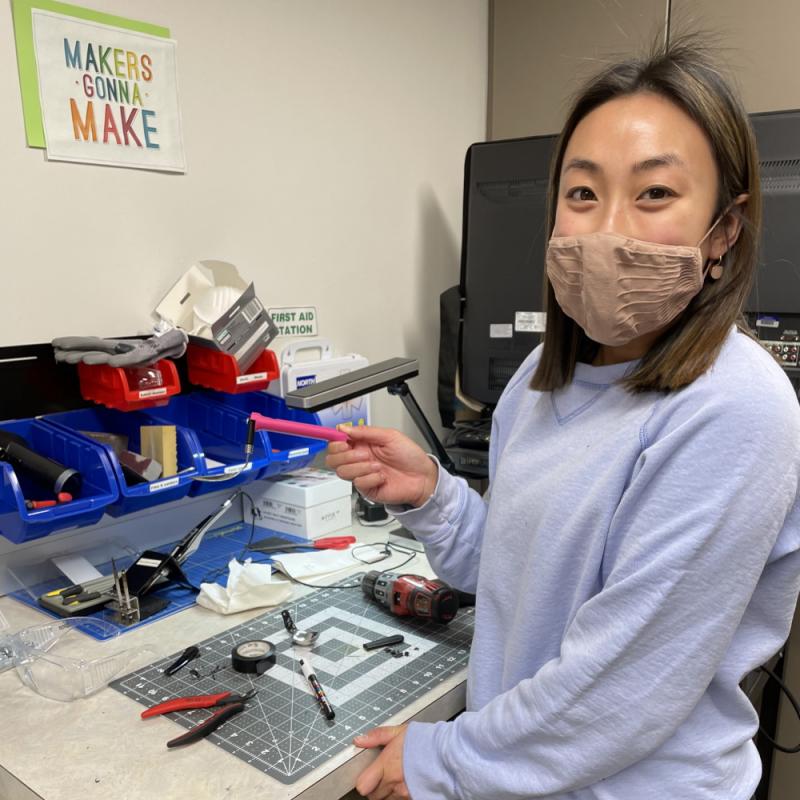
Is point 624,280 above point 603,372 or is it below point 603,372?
above

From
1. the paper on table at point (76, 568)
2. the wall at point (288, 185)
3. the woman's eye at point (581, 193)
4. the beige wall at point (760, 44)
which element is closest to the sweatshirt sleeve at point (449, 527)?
the woman's eye at point (581, 193)

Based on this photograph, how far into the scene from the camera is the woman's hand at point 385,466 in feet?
3.36

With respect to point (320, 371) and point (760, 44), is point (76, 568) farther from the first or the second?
point (760, 44)

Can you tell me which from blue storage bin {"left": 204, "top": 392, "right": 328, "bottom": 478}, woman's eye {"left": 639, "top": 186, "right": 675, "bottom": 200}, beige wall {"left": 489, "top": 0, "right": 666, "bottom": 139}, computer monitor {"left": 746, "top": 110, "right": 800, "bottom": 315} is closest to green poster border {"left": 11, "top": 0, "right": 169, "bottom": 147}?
blue storage bin {"left": 204, "top": 392, "right": 328, "bottom": 478}

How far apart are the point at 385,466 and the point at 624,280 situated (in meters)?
0.45

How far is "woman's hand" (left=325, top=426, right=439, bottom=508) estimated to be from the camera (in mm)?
1025

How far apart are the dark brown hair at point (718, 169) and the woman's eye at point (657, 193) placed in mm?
64

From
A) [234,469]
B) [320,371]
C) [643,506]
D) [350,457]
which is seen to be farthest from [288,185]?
[643,506]

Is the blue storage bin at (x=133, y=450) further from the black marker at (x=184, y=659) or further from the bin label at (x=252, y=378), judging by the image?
the black marker at (x=184, y=659)

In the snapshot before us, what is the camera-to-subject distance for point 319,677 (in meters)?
0.97

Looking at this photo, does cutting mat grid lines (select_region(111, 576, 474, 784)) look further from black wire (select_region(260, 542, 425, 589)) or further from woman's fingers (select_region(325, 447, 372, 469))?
woman's fingers (select_region(325, 447, 372, 469))

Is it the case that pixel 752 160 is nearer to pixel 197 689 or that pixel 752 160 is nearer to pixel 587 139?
pixel 587 139

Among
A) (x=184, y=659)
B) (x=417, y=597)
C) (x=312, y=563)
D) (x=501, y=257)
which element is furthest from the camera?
(x=501, y=257)

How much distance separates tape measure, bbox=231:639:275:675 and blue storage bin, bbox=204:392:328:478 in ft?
1.46
